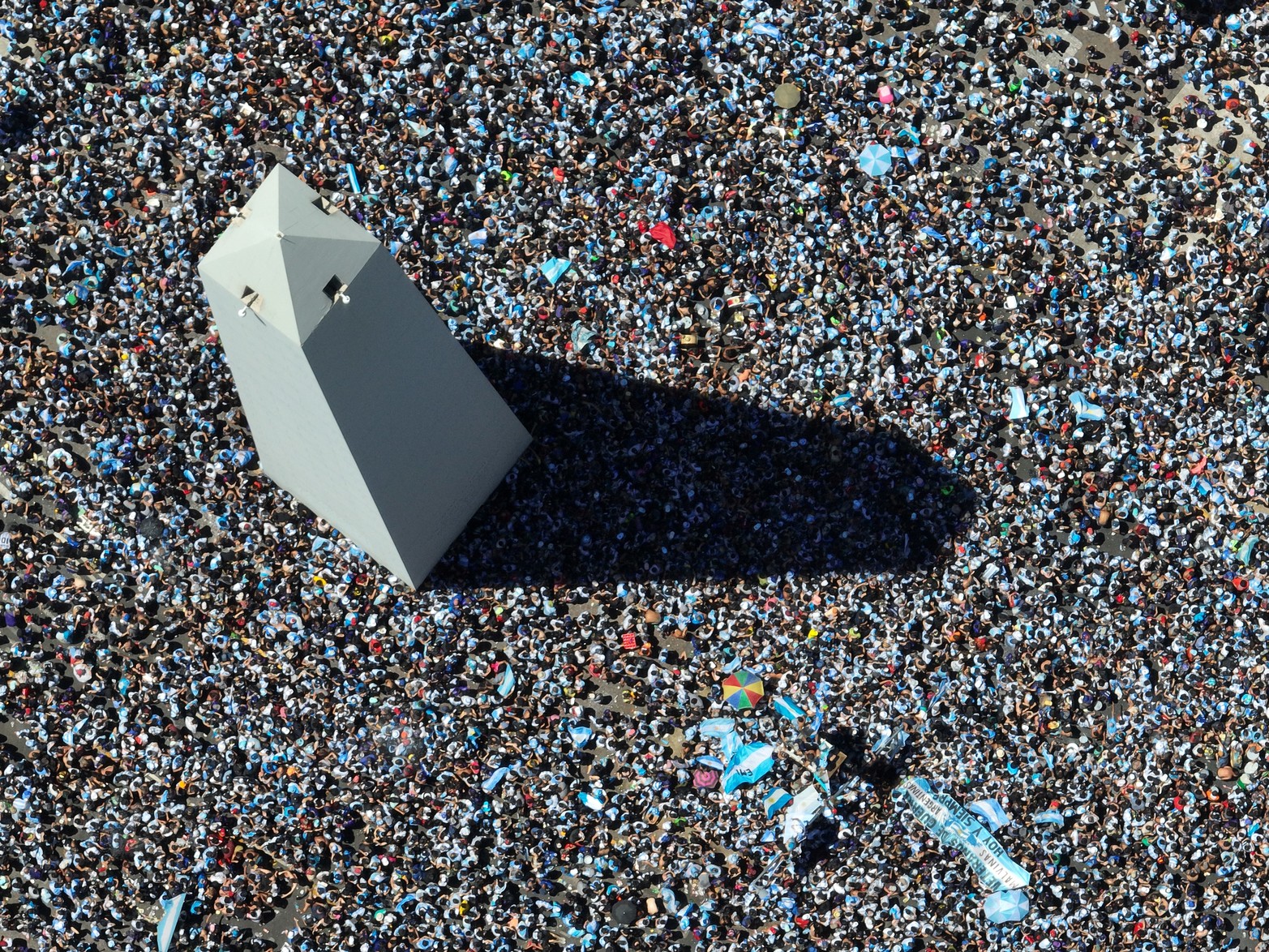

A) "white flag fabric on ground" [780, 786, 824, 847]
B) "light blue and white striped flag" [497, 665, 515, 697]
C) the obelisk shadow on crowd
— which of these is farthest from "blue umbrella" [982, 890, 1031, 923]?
"light blue and white striped flag" [497, 665, 515, 697]

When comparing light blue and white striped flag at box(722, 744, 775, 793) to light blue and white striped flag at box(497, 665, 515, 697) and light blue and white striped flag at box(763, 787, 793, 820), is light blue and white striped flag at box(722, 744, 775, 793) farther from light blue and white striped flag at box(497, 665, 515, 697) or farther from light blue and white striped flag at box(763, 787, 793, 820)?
light blue and white striped flag at box(497, 665, 515, 697)

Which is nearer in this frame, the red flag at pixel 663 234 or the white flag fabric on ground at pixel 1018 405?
the white flag fabric on ground at pixel 1018 405

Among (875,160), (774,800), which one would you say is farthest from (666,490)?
(875,160)

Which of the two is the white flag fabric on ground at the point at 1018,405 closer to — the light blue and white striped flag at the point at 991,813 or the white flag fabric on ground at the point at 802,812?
the light blue and white striped flag at the point at 991,813

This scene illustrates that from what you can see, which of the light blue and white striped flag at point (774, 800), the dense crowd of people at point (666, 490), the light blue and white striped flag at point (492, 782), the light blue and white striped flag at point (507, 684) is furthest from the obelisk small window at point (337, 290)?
the light blue and white striped flag at point (774, 800)

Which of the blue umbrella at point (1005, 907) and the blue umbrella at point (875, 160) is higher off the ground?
the blue umbrella at point (875, 160)

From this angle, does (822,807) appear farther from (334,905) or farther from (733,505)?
(334,905)

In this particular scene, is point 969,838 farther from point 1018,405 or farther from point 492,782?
point 492,782
